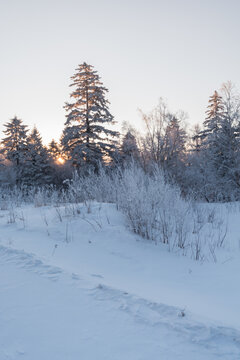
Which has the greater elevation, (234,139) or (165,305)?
(234,139)

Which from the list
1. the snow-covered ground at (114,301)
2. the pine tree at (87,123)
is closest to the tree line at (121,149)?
the pine tree at (87,123)

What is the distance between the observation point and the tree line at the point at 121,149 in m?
16.4

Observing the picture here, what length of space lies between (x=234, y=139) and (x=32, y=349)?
1726 centimetres

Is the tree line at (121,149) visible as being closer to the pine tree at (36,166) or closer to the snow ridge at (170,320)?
the pine tree at (36,166)

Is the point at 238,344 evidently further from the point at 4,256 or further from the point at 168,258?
the point at 4,256

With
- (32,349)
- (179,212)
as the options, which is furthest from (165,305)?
(179,212)

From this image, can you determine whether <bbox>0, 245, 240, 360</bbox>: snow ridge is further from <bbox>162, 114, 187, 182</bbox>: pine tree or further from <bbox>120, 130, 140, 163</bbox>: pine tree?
<bbox>120, 130, 140, 163</bbox>: pine tree

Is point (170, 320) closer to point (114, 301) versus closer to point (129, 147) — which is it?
point (114, 301)

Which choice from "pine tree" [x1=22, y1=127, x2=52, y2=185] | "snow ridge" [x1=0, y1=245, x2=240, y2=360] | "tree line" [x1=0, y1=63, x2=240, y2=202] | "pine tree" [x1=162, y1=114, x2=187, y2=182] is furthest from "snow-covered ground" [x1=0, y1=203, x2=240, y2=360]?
"pine tree" [x1=22, y1=127, x2=52, y2=185]

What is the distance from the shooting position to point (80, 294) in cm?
231

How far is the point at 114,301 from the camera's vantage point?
2.16m

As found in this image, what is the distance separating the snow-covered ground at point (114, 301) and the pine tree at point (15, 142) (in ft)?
85.8

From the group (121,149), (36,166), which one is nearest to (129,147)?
(121,149)

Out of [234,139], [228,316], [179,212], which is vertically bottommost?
[228,316]
